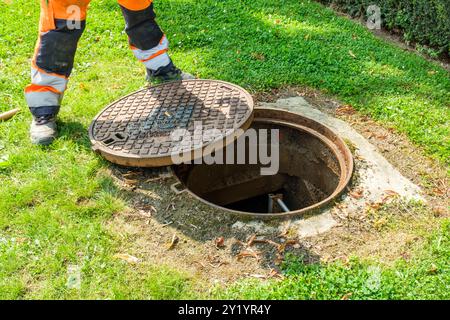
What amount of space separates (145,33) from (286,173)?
1.64 meters

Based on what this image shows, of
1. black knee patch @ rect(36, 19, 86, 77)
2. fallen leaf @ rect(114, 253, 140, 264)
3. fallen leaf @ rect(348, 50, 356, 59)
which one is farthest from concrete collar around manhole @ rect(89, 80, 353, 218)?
fallen leaf @ rect(348, 50, 356, 59)

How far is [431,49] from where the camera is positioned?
17.0 feet

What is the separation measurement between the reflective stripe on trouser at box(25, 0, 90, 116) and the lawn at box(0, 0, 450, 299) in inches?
9.9

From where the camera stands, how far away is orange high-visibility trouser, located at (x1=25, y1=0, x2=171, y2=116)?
12.0ft

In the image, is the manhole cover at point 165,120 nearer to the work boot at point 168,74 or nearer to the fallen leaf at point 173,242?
the work boot at point 168,74

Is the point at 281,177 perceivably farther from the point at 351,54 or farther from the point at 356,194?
the point at 351,54

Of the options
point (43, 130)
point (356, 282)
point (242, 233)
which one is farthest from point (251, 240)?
point (43, 130)

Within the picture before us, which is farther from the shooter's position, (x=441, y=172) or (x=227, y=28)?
(x=227, y=28)

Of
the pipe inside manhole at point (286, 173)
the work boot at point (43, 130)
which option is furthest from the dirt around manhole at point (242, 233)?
the work boot at point (43, 130)

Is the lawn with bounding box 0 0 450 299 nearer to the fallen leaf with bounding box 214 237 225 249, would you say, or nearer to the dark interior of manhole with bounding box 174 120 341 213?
the fallen leaf with bounding box 214 237 225 249
